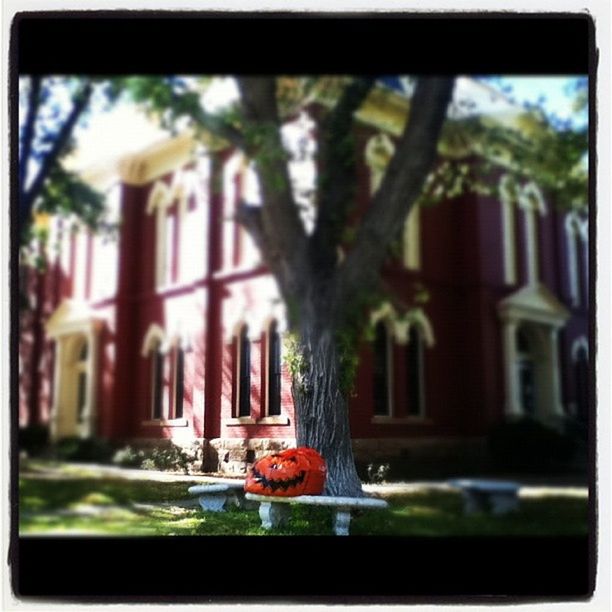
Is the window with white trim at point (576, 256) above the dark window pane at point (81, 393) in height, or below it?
above

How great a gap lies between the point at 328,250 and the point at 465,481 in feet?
4.06

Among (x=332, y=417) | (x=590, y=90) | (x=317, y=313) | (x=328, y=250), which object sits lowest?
(x=332, y=417)

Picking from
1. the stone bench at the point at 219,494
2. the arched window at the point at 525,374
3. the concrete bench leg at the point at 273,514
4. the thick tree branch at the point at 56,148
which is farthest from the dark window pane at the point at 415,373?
the thick tree branch at the point at 56,148

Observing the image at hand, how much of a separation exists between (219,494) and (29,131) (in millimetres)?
1980

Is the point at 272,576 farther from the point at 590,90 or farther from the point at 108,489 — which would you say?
the point at 590,90

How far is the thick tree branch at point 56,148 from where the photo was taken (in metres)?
3.51

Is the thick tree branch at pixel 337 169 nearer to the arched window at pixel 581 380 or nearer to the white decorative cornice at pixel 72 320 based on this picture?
the white decorative cornice at pixel 72 320

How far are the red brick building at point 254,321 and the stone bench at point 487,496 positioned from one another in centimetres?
19

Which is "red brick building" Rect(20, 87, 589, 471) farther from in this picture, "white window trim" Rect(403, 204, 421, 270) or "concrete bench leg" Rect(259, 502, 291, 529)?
"concrete bench leg" Rect(259, 502, 291, 529)

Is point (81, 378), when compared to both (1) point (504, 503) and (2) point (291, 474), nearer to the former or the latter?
(2) point (291, 474)

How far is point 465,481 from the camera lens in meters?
3.34

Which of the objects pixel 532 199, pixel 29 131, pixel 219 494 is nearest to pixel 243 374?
pixel 219 494

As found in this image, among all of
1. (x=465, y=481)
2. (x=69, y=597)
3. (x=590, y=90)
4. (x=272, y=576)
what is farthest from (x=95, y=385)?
(x=590, y=90)

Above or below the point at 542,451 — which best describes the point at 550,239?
above
